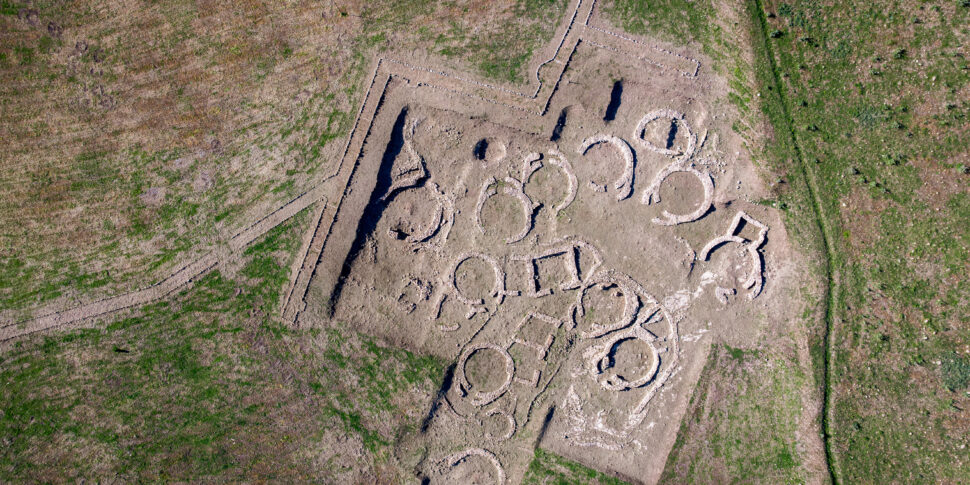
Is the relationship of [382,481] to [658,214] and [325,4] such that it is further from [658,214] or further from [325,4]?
[325,4]

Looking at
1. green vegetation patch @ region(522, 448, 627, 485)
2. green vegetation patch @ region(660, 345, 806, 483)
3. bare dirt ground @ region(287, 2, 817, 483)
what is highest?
bare dirt ground @ region(287, 2, 817, 483)

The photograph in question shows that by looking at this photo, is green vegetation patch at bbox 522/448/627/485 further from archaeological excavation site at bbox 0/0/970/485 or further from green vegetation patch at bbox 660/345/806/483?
green vegetation patch at bbox 660/345/806/483

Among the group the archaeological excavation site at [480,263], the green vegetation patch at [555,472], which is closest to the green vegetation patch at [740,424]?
the archaeological excavation site at [480,263]

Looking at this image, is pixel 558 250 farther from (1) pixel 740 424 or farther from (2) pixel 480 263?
(1) pixel 740 424

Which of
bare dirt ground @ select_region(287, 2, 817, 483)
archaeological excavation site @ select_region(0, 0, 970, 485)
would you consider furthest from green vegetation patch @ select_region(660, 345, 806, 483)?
bare dirt ground @ select_region(287, 2, 817, 483)

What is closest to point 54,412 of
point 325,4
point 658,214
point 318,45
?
point 318,45

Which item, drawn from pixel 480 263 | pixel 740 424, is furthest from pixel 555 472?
pixel 480 263

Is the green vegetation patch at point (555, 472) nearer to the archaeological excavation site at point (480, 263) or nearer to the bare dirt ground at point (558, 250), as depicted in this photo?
the archaeological excavation site at point (480, 263)
